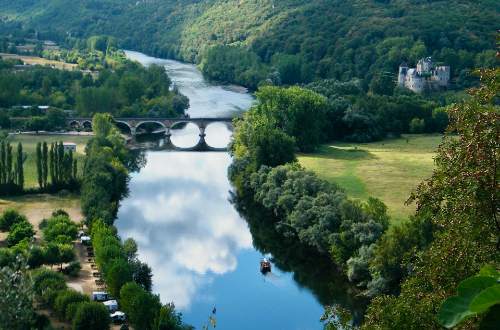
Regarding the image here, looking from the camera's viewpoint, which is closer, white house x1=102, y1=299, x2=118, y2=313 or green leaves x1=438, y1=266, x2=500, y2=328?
green leaves x1=438, y1=266, x2=500, y2=328

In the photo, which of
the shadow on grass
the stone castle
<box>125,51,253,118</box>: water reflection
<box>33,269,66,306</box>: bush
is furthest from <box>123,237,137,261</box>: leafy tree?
the stone castle

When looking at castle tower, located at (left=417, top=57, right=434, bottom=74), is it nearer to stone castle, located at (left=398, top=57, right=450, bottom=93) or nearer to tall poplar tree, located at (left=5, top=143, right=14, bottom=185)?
stone castle, located at (left=398, top=57, right=450, bottom=93)

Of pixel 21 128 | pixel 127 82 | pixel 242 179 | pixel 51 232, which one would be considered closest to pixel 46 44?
pixel 127 82

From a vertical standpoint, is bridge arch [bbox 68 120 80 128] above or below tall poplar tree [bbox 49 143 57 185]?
below

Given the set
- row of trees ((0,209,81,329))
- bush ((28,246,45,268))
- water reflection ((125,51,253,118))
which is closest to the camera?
row of trees ((0,209,81,329))

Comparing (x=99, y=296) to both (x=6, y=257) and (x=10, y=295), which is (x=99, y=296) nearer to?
(x=6, y=257)

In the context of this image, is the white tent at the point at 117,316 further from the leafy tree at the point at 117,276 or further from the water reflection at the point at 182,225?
the water reflection at the point at 182,225

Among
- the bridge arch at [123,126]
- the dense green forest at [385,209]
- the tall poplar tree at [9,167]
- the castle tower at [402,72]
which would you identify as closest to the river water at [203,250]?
the dense green forest at [385,209]

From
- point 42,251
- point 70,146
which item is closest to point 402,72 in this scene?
point 70,146
